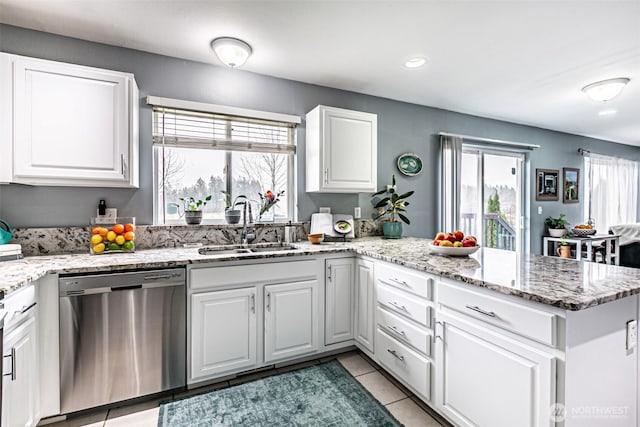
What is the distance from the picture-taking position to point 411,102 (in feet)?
12.1

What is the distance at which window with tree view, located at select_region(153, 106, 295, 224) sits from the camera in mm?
2600

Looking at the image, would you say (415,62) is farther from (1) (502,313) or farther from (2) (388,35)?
(1) (502,313)

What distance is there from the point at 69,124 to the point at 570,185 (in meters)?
6.59

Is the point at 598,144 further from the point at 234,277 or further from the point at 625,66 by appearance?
the point at 234,277

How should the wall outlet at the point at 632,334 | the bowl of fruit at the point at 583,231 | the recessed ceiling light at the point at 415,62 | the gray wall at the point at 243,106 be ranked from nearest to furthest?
1. the wall outlet at the point at 632,334
2. the gray wall at the point at 243,106
3. the recessed ceiling light at the point at 415,62
4. the bowl of fruit at the point at 583,231

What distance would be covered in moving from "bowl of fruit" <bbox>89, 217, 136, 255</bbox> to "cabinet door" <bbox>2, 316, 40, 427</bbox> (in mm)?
585

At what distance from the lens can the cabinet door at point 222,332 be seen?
2025mm

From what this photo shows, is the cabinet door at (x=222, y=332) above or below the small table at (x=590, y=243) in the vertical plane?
below

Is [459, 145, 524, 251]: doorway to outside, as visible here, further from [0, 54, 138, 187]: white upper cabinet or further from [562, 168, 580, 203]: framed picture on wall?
[0, 54, 138, 187]: white upper cabinet

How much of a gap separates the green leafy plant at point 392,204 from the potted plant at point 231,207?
148cm

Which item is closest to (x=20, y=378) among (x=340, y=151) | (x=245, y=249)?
(x=245, y=249)

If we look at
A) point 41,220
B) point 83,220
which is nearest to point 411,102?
point 83,220

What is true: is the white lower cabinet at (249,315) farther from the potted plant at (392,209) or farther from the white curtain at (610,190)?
the white curtain at (610,190)

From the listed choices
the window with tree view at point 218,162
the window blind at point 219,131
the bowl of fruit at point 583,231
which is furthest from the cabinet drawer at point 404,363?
the bowl of fruit at point 583,231
